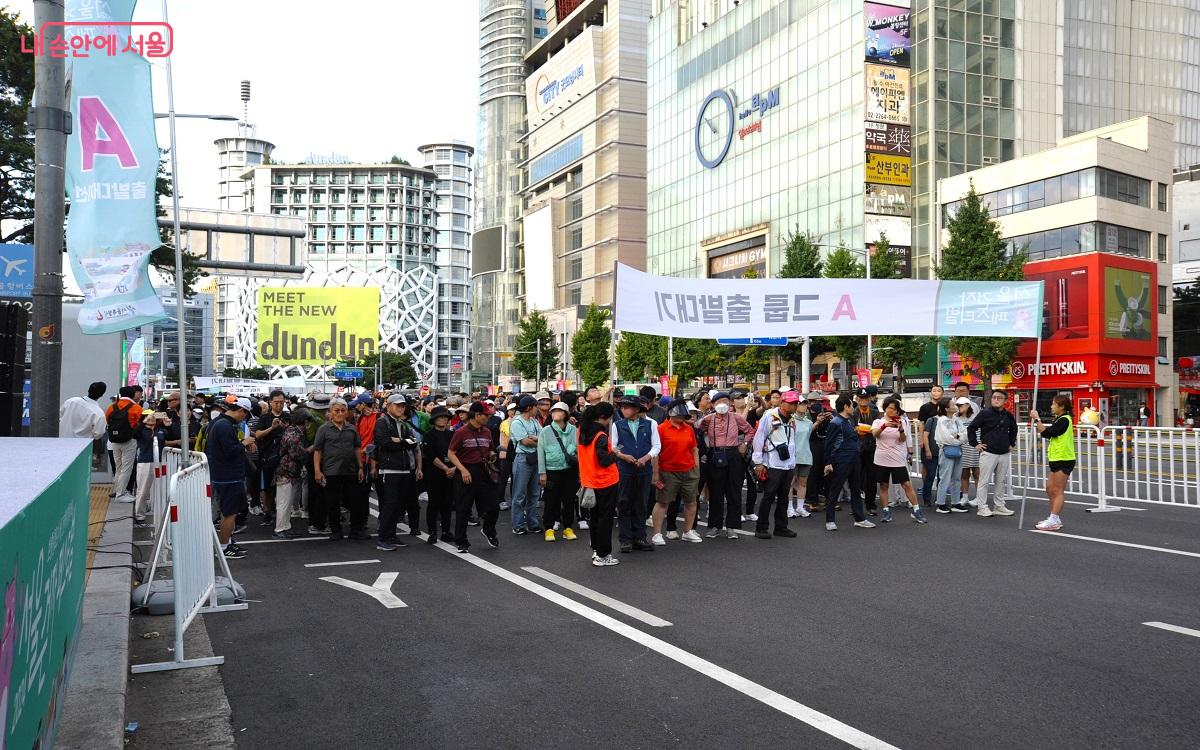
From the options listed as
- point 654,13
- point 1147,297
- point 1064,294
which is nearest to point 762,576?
point 1064,294

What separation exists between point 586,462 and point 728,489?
2.61 meters

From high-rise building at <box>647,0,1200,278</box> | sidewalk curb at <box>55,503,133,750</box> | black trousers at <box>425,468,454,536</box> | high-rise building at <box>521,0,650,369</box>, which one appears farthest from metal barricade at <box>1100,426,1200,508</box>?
high-rise building at <box>521,0,650,369</box>

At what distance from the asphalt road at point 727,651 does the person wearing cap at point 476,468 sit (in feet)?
2.46

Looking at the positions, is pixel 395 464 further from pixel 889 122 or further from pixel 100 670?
pixel 889 122

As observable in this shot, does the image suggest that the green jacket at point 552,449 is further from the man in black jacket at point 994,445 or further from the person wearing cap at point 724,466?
the man in black jacket at point 994,445

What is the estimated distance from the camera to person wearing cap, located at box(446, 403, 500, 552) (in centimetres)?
1129

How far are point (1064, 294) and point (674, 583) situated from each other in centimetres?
4372

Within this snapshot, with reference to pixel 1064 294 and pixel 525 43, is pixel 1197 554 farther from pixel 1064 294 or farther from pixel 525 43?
pixel 525 43

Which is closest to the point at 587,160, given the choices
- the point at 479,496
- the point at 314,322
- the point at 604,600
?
the point at 314,322

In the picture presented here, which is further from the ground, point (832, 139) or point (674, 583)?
point (832, 139)

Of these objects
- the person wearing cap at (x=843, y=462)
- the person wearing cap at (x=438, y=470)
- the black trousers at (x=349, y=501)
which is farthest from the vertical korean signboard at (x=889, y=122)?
the black trousers at (x=349, y=501)

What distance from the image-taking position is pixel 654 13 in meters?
85.4

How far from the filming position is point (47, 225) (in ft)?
26.6

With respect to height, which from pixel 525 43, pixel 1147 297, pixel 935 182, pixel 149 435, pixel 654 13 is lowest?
pixel 149 435
